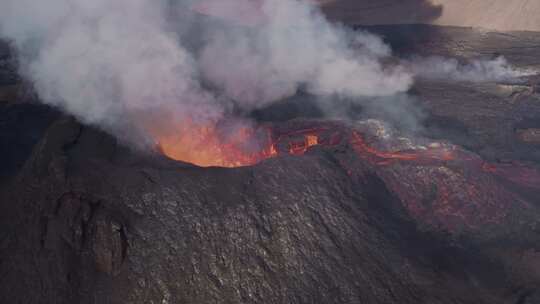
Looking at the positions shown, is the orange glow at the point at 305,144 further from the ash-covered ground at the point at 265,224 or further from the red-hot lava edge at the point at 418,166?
the ash-covered ground at the point at 265,224

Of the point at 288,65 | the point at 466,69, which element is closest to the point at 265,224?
the point at 288,65

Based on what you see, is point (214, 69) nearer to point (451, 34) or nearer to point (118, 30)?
point (118, 30)

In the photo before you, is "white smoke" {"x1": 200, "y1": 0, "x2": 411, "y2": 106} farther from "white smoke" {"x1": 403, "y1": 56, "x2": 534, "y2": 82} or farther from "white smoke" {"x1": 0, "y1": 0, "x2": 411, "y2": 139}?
"white smoke" {"x1": 403, "y1": 56, "x2": 534, "y2": 82}

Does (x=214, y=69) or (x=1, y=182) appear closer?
(x=1, y=182)

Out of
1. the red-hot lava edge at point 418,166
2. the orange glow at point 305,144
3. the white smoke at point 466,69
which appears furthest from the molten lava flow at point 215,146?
the white smoke at point 466,69

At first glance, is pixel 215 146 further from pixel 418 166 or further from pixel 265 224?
pixel 418 166

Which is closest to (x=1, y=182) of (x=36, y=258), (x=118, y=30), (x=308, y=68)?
(x=36, y=258)
